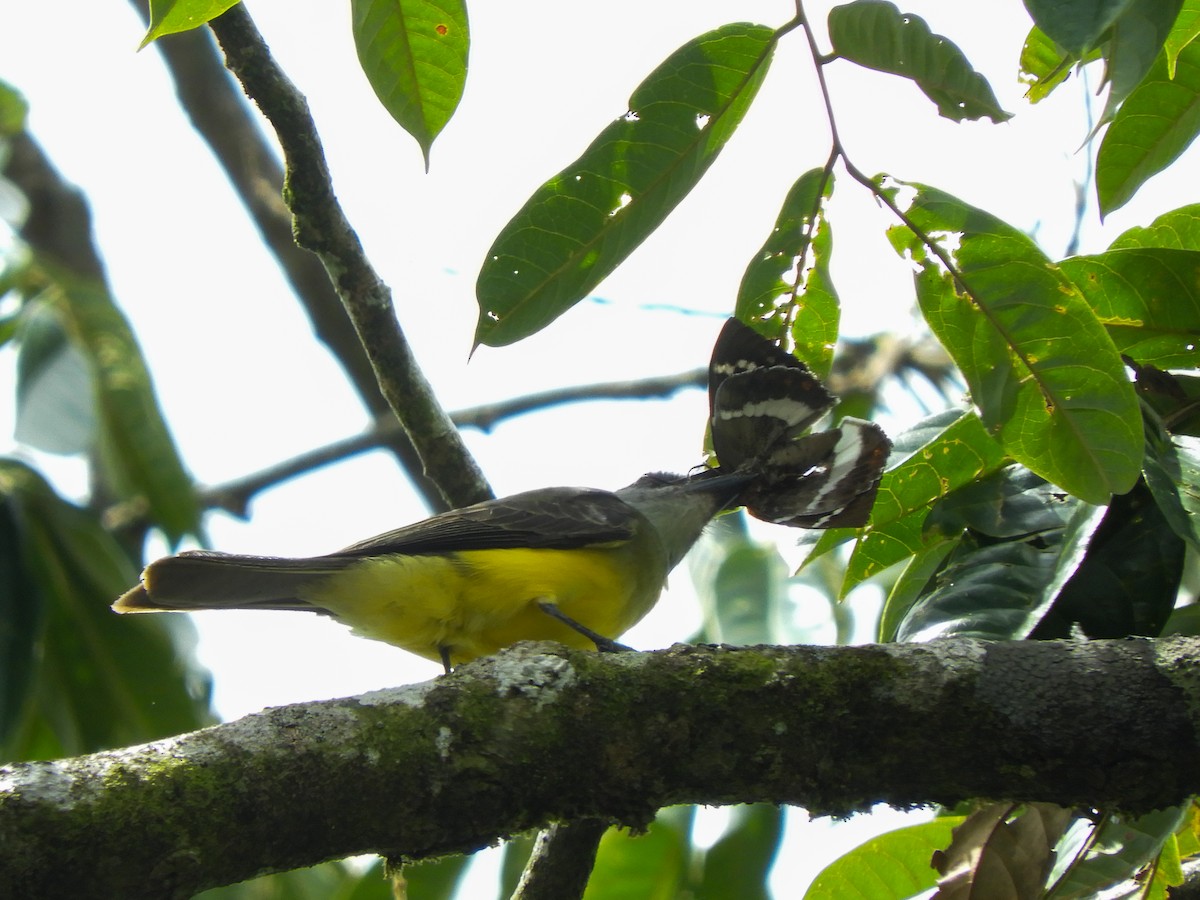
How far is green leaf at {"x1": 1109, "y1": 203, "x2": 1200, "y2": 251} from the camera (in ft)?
8.40

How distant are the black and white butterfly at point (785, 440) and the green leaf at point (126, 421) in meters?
2.22

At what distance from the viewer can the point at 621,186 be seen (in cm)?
231

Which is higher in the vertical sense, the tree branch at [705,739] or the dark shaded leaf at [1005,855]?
the tree branch at [705,739]

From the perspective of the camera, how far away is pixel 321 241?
118 inches

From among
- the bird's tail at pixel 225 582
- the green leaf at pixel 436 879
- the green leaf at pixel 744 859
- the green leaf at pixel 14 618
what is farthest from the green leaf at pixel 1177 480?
the green leaf at pixel 14 618

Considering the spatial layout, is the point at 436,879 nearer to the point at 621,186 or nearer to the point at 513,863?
the point at 513,863

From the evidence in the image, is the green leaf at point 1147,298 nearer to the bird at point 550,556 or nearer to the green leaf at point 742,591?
the bird at point 550,556

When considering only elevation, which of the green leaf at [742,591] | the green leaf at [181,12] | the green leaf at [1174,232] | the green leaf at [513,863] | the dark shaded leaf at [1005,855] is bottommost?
the green leaf at [513,863]

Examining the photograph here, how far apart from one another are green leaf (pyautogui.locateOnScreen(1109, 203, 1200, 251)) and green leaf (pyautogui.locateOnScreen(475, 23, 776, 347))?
3.12 feet

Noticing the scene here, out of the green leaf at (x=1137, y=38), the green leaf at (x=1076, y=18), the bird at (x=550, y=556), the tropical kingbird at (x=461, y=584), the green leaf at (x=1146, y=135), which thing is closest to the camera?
the green leaf at (x=1076, y=18)

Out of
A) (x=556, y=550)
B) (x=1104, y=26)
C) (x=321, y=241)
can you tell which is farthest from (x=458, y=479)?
(x=1104, y=26)

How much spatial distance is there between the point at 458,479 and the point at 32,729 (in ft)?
5.88

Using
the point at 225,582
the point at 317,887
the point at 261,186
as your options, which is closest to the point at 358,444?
the point at 261,186

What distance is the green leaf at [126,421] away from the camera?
4516 millimetres
